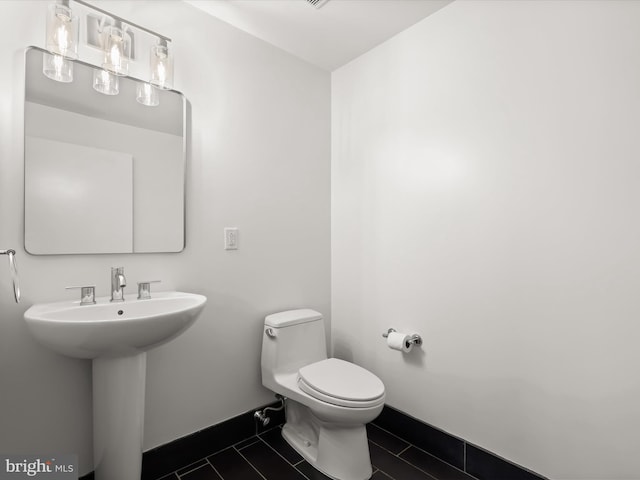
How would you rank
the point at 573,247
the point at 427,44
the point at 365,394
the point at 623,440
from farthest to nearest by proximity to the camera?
the point at 427,44 < the point at 365,394 < the point at 573,247 < the point at 623,440

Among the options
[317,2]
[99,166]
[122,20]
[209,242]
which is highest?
[317,2]

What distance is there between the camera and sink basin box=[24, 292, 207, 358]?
3.40 feet

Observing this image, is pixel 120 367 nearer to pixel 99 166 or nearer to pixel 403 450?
pixel 99 166

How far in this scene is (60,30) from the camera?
1.24 metres

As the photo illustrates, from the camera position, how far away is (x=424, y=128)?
178 cm

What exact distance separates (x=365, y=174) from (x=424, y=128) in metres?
0.45

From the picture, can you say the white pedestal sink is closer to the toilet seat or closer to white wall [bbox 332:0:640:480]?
the toilet seat

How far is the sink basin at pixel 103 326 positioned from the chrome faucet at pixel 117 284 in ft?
0.09

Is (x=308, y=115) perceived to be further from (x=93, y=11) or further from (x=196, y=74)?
(x=93, y=11)

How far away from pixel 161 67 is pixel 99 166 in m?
0.52

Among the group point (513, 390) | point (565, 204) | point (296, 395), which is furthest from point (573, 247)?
point (296, 395)

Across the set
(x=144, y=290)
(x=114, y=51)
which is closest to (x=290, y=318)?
(x=144, y=290)

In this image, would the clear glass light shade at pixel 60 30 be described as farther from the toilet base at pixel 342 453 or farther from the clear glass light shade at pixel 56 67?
the toilet base at pixel 342 453

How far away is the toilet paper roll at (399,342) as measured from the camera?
1.74 m
